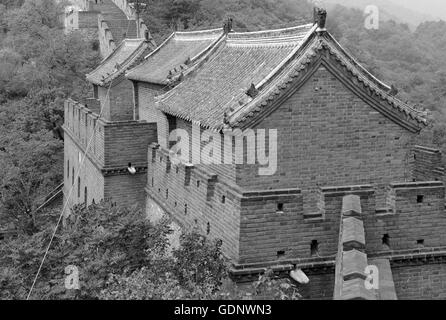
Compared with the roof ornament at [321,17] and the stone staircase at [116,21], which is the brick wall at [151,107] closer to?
the roof ornament at [321,17]

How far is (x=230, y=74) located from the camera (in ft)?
52.4

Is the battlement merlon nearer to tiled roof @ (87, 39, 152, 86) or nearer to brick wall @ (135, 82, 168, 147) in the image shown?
brick wall @ (135, 82, 168, 147)

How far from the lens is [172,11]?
176 feet

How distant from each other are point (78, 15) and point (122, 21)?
3.59 meters

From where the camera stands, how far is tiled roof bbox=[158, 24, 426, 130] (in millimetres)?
12859

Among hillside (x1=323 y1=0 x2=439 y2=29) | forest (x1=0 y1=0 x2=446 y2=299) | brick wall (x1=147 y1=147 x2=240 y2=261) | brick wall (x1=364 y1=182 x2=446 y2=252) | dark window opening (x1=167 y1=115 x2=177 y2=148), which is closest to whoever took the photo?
forest (x1=0 y1=0 x2=446 y2=299)


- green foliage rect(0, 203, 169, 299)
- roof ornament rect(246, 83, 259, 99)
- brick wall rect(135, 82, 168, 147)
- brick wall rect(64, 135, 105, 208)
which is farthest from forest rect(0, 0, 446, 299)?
brick wall rect(135, 82, 168, 147)

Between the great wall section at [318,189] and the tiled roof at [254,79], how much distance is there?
0.06m

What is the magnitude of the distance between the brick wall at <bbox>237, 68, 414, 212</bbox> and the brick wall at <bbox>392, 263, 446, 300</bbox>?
2577mm

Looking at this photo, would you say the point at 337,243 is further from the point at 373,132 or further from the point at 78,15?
the point at 78,15

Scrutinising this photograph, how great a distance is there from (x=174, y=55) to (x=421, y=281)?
1298 centimetres

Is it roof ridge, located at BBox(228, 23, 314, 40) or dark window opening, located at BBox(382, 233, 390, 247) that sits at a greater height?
roof ridge, located at BBox(228, 23, 314, 40)

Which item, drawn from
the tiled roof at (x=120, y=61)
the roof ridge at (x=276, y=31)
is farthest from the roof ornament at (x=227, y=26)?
the tiled roof at (x=120, y=61)
